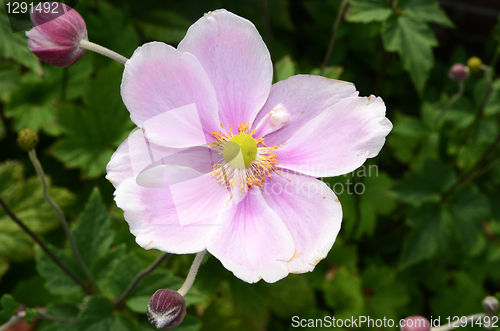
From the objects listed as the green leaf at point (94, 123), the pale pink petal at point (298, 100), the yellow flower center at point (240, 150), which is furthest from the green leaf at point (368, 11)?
the green leaf at point (94, 123)

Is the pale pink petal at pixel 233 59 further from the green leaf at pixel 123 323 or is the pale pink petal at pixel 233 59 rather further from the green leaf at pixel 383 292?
the green leaf at pixel 383 292

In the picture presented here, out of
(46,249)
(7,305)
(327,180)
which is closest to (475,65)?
(327,180)

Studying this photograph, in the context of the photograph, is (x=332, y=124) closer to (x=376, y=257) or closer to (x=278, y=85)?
(x=278, y=85)

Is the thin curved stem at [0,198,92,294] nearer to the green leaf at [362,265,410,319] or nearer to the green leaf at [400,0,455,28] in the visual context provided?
the green leaf at [362,265,410,319]

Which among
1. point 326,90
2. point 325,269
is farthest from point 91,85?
point 325,269

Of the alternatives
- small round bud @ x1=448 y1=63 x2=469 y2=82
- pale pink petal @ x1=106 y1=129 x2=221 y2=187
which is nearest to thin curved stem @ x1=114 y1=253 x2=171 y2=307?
pale pink petal @ x1=106 y1=129 x2=221 y2=187
